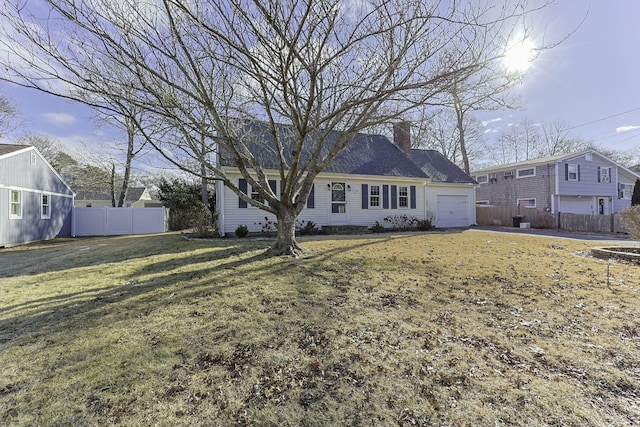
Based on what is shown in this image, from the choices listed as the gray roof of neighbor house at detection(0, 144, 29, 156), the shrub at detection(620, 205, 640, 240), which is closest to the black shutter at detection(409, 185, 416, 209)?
the shrub at detection(620, 205, 640, 240)

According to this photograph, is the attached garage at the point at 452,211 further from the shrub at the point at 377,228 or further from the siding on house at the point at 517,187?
the shrub at the point at 377,228

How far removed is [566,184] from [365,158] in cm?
1548

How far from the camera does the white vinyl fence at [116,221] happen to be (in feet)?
56.5

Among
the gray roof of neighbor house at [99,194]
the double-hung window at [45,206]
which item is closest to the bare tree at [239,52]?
the double-hung window at [45,206]

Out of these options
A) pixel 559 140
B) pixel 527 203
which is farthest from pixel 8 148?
pixel 559 140

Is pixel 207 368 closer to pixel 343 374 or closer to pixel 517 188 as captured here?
pixel 343 374

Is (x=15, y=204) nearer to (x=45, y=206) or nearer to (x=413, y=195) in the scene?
(x=45, y=206)

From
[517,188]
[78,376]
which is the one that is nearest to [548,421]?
[78,376]

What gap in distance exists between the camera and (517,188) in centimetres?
2295

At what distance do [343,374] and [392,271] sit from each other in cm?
377

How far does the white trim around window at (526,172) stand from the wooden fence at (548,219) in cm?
407

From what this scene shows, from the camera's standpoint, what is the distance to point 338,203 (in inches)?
568

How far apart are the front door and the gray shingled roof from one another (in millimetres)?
744

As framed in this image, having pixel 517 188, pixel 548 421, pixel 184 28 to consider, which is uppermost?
pixel 184 28
